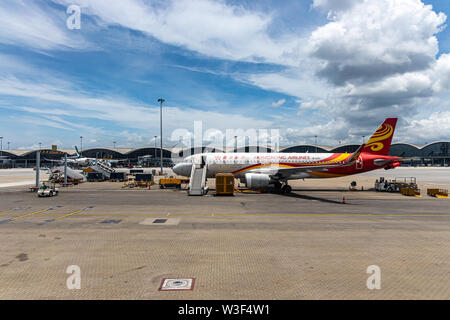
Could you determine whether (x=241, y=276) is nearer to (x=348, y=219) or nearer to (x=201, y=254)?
(x=201, y=254)

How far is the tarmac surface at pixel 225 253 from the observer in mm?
7605

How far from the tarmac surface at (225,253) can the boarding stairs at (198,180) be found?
992cm

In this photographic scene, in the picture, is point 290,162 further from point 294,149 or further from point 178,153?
point 294,149

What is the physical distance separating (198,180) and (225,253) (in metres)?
21.5

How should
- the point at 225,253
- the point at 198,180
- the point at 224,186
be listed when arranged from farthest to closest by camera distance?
the point at 198,180
the point at 224,186
the point at 225,253

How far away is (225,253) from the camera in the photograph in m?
10.8

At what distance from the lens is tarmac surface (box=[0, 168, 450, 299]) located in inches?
299

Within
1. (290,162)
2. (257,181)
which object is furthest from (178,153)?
(257,181)

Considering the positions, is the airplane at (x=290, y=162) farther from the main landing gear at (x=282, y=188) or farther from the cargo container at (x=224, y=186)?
the cargo container at (x=224, y=186)

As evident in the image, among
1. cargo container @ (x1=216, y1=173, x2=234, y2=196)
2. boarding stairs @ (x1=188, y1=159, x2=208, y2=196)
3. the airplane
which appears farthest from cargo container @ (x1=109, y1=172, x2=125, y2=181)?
cargo container @ (x1=216, y1=173, x2=234, y2=196)

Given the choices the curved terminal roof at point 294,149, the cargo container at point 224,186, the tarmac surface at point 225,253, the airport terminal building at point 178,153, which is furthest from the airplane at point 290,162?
the curved terminal roof at point 294,149

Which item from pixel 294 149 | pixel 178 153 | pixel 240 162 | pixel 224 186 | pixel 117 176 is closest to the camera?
pixel 224 186

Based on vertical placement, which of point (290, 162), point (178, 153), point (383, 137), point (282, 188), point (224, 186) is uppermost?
point (178, 153)
